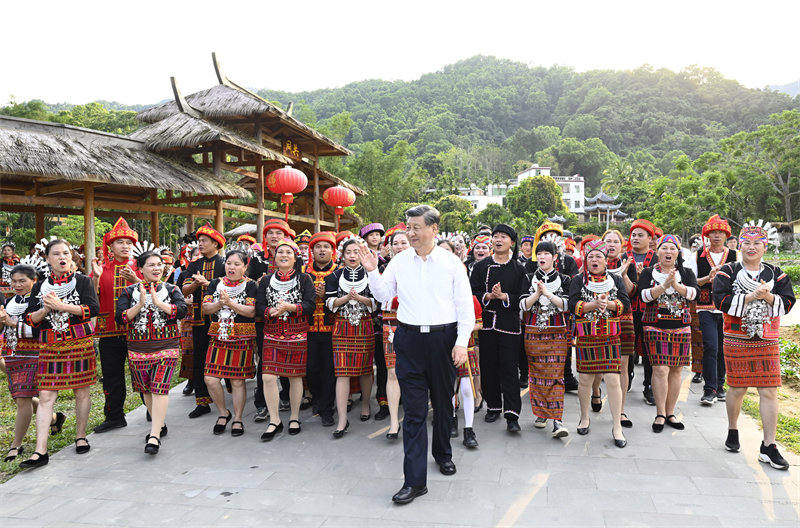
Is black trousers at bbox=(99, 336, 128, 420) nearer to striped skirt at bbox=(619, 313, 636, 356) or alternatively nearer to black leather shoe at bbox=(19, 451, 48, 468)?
black leather shoe at bbox=(19, 451, 48, 468)

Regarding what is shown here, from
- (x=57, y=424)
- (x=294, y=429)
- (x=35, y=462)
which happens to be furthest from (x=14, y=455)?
(x=294, y=429)

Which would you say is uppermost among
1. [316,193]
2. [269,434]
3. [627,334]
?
[316,193]

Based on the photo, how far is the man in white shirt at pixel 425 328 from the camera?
333 cm

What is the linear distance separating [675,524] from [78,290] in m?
4.55

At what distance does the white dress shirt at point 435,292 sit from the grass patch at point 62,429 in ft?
10.8

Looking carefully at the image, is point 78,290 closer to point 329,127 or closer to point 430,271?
point 430,271

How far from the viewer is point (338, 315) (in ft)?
15.6

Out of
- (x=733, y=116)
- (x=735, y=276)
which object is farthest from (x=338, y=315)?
(x=733, y=116)

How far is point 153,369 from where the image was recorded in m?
4.24

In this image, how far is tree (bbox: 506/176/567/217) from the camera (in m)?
51.2

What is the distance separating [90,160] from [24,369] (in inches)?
223

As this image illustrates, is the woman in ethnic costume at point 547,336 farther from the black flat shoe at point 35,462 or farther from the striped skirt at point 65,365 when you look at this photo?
the black flat shoe at point 35,462

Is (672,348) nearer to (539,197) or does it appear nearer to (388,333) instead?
(388,333)

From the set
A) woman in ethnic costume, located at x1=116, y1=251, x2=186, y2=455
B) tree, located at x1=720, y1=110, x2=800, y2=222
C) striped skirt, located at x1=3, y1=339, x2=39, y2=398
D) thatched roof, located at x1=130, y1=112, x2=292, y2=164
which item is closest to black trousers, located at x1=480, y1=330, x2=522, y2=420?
woman in ethnic costume, located at x1=116, y1=251, x2=186, y2=455
